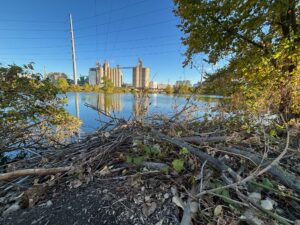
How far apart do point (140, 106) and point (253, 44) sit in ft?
13.7

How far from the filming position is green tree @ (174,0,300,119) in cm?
351

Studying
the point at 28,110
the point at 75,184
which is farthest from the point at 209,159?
the point at 28,110

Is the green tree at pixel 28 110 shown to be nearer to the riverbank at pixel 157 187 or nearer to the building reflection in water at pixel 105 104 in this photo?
the building reflection in water at pixel 105 104

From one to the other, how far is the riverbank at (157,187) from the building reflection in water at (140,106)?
25.1 inches

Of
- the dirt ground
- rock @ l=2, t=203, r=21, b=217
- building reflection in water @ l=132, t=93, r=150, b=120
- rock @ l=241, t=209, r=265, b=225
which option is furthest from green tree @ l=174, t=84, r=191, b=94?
rock @ l=2, t=203, r=21, b=217

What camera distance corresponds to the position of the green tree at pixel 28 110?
11.5 feet

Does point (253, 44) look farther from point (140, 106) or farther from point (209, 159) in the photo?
point (209, 159)

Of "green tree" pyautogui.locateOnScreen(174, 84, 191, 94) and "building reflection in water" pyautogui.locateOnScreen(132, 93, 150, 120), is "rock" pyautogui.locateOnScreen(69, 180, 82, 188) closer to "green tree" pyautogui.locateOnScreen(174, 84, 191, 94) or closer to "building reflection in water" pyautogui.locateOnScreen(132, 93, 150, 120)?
"building reflection in water" pyautogui.locateOnScreen(132, 93, 150, 120)

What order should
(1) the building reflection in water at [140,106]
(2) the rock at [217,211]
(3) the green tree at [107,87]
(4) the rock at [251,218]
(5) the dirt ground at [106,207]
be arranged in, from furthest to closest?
(3) the green tree at [107,87], (1) the building reflection in water at [140,106], (5) the dirt ground at [106,207], (2) the rock at [217,211], (4) the rock at [251,218]

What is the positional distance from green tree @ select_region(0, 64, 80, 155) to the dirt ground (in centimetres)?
239

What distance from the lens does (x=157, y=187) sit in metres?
1.33

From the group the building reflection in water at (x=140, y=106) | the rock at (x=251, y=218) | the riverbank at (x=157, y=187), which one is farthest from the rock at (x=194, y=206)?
the building reflection in water at (x=140, y=106)

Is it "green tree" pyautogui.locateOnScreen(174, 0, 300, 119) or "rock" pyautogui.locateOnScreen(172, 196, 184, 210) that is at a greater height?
"green tree" pyautogui.locateOnScreen(174, 0, 300, 119)

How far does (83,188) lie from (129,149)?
64cm
